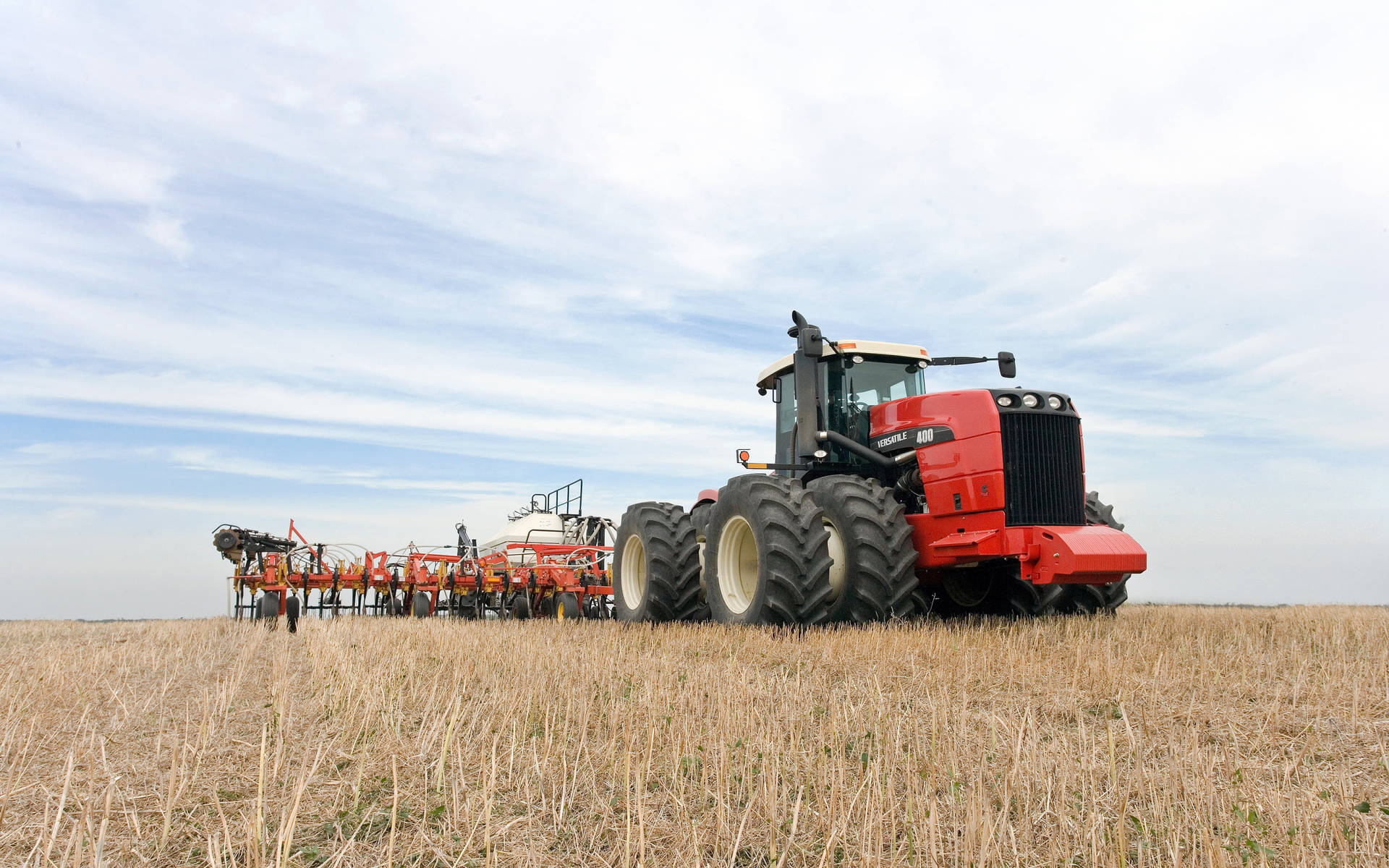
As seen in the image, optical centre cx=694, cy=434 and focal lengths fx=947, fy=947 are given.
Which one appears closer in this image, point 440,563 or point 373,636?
point 373,636

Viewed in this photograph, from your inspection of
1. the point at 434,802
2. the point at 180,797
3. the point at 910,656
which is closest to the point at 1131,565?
the point at 910,656

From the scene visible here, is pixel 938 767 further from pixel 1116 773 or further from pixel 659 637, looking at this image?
pixel 659 637

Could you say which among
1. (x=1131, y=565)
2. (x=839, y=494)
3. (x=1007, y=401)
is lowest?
(x=1131, y=565)

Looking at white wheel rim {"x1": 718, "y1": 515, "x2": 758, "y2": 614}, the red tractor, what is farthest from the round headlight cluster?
white wheel rim {"x1": 718, "y1": 515, "x2": 758, "y2": 614}

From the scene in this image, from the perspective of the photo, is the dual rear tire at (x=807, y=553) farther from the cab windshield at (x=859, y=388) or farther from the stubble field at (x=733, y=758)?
the cab windshield at (x=859, y=388)

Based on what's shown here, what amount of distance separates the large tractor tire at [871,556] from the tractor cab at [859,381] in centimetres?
129

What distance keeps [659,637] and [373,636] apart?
3189 mm

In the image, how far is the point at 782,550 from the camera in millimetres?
8172

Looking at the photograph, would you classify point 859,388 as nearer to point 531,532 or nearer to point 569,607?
point 569,607

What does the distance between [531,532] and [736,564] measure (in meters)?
11.4

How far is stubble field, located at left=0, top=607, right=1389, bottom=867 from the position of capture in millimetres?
2881

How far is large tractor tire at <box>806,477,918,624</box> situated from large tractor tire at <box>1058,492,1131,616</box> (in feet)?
6.66

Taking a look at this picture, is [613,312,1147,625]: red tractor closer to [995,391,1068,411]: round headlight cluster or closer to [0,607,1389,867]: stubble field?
[995,391,1068,411]: round headlight cluster

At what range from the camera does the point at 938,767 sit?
3.57m
